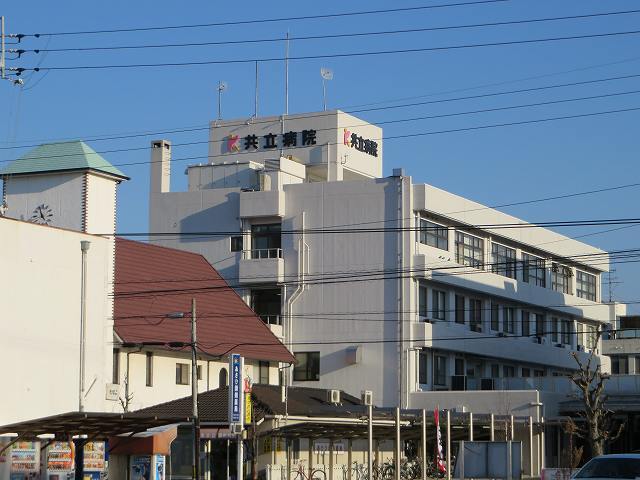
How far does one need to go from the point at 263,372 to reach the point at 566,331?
27072mm

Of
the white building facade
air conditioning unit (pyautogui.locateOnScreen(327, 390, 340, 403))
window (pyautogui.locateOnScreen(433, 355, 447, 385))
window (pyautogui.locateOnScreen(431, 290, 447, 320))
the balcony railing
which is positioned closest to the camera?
air conditioning unit (pyautogui.locateOnScreen(327, 390, 340, 403))

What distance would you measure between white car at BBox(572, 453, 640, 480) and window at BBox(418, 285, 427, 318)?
1509 inches

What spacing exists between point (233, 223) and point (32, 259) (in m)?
25.4

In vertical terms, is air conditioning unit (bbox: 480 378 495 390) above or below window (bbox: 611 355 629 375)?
below

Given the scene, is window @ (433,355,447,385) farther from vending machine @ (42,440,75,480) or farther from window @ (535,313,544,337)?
vending machine @ (42,440,75,480)

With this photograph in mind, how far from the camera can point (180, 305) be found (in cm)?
5753

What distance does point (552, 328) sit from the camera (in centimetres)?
7731

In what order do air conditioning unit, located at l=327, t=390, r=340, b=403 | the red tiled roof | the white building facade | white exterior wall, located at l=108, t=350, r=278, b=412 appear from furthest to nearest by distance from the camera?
the white building facade < air conditioning unit, located at l=327, t=390, r=340, b=403 < the red tiled roof < white exterior wall, located at l=108, t=350, r=278, b=412

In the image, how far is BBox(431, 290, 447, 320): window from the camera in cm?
6450

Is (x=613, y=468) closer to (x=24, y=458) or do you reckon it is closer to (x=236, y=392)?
(x=24, y=458)

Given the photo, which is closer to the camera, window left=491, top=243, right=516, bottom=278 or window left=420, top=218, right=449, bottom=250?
window left=420, top=218, right=449, bottom=250

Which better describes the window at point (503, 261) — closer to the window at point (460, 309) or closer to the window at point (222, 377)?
the window at point (460, 309)

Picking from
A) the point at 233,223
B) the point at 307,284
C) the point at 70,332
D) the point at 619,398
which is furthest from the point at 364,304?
the point at 70,332

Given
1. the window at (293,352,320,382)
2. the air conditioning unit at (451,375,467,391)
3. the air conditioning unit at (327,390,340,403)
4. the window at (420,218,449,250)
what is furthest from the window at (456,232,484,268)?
the air conditioning unit at (327,390,340,403)
